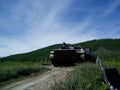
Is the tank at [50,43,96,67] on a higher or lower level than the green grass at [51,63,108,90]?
higher

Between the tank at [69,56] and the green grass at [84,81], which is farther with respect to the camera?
the tank at [69,56]

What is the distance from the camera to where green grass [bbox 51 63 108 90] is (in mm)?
9242

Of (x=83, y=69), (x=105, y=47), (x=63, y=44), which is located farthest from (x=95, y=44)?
(x=83, y=69)

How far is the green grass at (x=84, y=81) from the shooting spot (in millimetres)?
9242

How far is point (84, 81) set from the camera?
992 cm

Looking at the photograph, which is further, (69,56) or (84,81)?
(69,56)

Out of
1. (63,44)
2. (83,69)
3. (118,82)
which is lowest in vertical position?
(118,82)

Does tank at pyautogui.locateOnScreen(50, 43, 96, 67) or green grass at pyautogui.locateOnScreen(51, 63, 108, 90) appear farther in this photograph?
A: tank at pyautogui.locateOnScreen(50, 43, 96, 67)

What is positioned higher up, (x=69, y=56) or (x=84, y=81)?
(x=69, y=56)

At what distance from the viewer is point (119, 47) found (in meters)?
147

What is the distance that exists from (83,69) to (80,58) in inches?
315

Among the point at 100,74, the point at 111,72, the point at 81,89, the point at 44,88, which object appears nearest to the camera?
the point at 81,89

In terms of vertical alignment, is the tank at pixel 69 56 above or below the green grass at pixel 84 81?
above

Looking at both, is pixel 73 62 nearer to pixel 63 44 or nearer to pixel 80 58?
pixel 80 58
